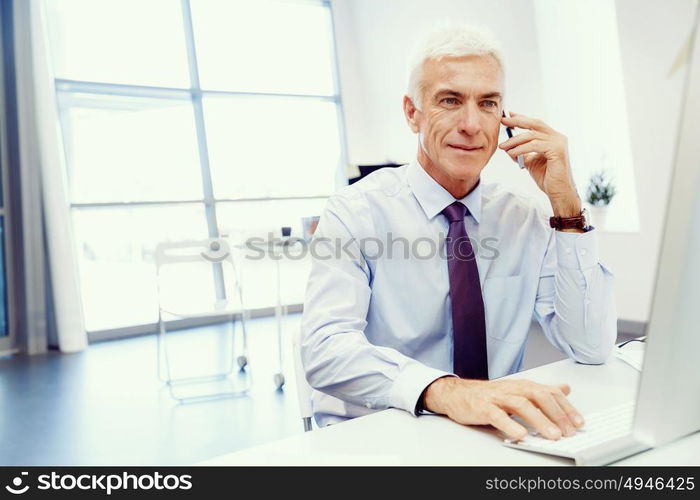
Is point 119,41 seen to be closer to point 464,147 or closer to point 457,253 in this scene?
point 464,147

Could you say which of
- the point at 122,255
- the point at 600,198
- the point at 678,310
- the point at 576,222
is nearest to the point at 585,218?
the point at 576,222

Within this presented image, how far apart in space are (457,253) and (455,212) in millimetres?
112

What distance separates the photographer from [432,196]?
1.49 m

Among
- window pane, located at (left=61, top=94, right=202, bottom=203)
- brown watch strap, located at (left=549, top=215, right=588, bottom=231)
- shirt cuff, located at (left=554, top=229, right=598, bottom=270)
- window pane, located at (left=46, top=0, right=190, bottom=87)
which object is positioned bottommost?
shirt cuff, located at (left=554, top=229, right=598, bottom=270)

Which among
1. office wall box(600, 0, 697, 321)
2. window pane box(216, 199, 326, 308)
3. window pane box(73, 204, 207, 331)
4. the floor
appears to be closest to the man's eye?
the floor

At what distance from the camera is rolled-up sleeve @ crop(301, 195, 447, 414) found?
1.10 m

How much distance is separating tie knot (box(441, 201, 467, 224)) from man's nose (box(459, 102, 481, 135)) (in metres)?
0.18

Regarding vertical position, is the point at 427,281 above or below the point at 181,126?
below

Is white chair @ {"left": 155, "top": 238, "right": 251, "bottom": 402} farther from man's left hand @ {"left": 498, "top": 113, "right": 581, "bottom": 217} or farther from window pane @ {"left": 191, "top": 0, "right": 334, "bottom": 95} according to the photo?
man's left hand @ {"left": 498, "top": 113, "right": 581, "bottom": 217}

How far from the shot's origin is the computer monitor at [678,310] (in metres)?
0.62

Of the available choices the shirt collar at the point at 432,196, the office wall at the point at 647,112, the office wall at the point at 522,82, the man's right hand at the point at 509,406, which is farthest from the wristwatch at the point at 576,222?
the office wall at the point at 647,112

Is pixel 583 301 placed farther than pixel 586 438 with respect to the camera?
Yes

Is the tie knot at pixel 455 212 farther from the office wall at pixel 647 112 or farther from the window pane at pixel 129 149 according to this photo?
the window pane at pixel 129 149
